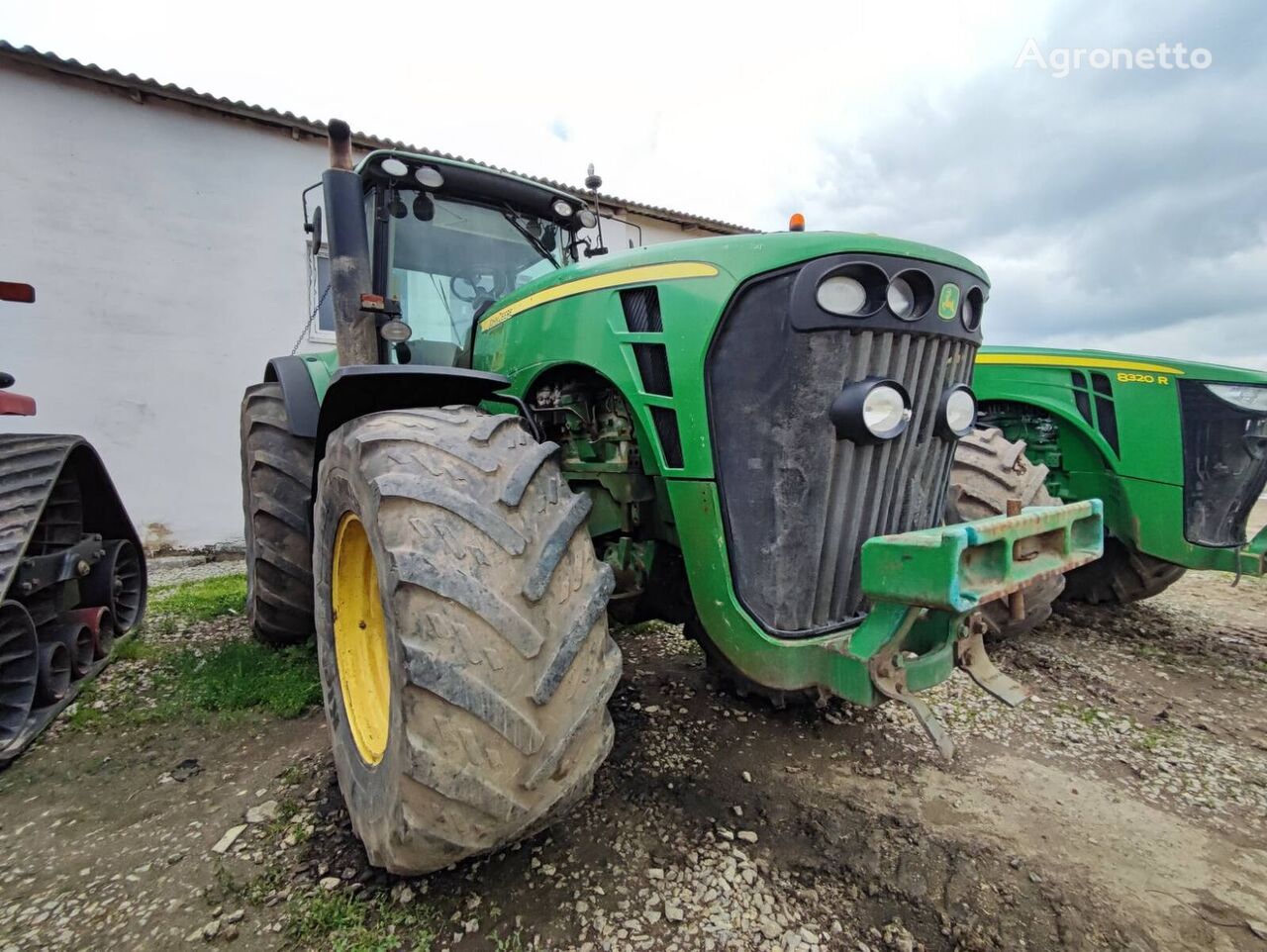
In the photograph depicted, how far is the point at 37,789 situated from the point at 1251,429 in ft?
18.5

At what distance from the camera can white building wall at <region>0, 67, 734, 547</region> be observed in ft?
19.6

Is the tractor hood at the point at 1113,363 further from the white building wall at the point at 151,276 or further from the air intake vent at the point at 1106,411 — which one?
the white building wall at the point at 151,276

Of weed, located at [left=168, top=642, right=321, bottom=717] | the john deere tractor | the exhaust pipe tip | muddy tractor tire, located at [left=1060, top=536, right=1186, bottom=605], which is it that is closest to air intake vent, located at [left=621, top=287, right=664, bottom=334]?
the john deere tractor

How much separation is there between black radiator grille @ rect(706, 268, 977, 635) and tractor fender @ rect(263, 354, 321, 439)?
1977 mm

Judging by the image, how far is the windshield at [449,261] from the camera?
305cm

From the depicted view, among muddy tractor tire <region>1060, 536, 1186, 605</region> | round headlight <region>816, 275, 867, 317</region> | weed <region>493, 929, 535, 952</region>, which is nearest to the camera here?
weed <region>493, 929, 535, 952</region>

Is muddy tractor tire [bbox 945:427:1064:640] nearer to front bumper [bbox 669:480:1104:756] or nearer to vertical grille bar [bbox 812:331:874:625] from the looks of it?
front bumper [bbox 669:480:1104:756]

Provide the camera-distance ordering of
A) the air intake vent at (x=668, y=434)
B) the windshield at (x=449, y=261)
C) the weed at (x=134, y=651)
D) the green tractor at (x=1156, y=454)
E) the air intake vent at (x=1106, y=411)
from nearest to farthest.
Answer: the air intake vent at (x=668, y=434)
the windshield at (x=449, y=261)
the weed at (x=134, y=651)
the green tractor at (x=1156, y=454)
the air intake vent at (x=1106, y=411)

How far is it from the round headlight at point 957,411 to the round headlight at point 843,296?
18.2 inches

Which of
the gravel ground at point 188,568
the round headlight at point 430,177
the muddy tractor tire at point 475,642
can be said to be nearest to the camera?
the muddy tractor tire at point 475,642

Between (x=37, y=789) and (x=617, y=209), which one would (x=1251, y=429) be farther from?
(x=617, y=209)

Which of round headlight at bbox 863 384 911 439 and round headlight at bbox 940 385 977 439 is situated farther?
round headlight at bbox 940 385 977 439

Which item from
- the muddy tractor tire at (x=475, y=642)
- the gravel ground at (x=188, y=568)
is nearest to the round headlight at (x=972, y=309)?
the muddy tractor tire at (x=475, y=642)

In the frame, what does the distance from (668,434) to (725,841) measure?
1193 mm
